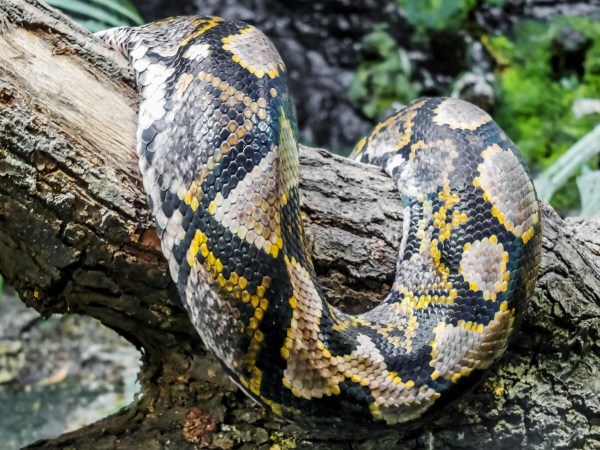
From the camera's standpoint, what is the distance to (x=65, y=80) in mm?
1663

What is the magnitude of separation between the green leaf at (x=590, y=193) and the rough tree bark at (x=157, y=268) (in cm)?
48

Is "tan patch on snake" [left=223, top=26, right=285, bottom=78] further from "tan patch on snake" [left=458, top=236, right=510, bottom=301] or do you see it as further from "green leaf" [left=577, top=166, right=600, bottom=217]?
"green leaf" [left=577, top=166, right=600, bottom=217]

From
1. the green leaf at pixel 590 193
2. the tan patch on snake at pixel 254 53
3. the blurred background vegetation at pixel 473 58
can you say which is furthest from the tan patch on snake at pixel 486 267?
the blurred background vegetation at pixel 473 58

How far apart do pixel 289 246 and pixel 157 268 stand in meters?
0.41

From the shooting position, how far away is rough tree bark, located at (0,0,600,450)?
5.16 ft

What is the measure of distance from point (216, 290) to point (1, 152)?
72 cm

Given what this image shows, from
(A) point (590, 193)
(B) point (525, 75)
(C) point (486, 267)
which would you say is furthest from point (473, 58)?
(C) point (486, 267)

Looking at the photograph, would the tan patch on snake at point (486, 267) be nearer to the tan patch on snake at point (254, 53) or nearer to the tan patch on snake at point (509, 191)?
the tan patch on snake at point (509, 191)

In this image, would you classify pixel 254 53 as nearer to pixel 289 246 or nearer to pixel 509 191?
pixel 289 246

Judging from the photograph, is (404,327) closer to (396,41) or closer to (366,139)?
(366,139)

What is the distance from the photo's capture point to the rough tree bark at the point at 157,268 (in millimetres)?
1571

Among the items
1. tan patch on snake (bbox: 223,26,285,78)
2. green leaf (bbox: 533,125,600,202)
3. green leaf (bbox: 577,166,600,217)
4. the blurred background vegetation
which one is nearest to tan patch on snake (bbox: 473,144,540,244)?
tan patch on snake (bbox: 223,26,285,78)

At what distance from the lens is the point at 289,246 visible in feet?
5.35

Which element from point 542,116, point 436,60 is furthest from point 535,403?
point 436,60
